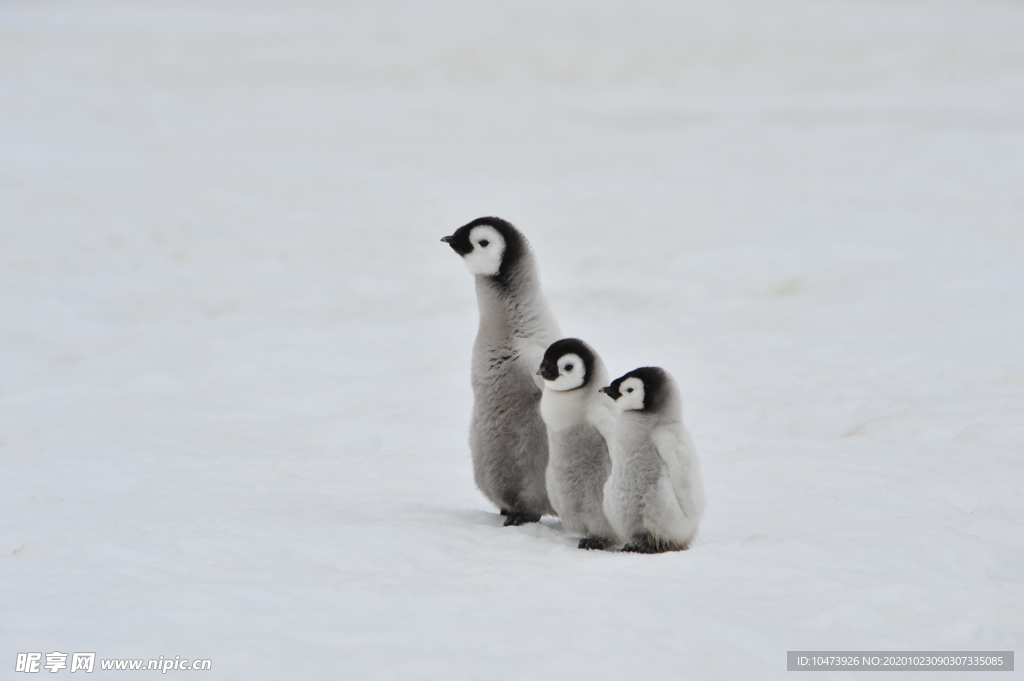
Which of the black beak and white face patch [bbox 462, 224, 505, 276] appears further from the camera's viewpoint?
white face patch [bbox 462, 224, 505, 276]

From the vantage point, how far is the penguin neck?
4.23 meters

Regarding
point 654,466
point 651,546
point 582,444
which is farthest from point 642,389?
point 651,546

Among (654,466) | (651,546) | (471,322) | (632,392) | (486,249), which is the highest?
(471,322)

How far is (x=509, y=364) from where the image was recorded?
422cm

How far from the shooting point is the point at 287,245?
11414 mm

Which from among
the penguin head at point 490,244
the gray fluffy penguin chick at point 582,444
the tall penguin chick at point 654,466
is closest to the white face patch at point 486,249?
the penguin head at point 490,244

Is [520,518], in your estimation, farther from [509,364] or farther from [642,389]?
[642,389]

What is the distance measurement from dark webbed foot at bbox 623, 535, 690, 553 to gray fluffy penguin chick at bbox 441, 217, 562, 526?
2.06 feet

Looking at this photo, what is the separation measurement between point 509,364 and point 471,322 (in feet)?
16.0

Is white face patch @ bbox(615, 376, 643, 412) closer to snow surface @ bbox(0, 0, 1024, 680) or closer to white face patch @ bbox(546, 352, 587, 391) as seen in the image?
white face patch @ bbox(546, 352, 587, 391)

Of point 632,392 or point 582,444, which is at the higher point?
point 632,392

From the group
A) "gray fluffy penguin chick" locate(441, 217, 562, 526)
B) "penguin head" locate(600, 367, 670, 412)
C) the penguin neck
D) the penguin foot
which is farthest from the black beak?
the penguin foot

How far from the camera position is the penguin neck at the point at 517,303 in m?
4.23

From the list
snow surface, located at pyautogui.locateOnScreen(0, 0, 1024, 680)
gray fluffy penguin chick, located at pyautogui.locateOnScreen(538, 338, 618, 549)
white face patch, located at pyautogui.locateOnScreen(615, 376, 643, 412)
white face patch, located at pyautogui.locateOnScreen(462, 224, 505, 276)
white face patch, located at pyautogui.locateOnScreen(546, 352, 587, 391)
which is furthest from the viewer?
white face patch, located at pyautogui.locateOnScreen(462, 224, 505, 276)
